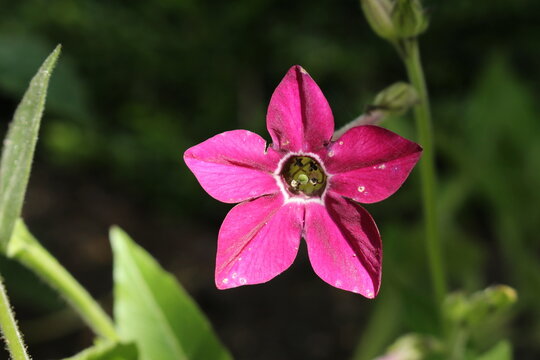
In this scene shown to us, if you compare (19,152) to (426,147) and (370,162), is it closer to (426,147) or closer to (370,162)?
(370,162)

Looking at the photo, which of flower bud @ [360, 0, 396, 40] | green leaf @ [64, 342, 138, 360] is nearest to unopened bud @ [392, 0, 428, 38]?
flower bud @ [360, 0, 396, 40]

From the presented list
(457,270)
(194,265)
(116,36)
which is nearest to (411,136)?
(457,270)

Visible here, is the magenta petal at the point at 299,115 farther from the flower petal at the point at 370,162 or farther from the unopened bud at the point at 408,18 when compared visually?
the unopened bud at the point at 408,18

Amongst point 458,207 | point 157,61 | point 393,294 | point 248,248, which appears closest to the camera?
point 248,248

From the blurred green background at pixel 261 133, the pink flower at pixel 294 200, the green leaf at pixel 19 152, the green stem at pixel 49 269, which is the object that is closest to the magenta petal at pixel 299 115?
the pink flower at pixel 294 200

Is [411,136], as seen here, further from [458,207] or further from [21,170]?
[21,170]

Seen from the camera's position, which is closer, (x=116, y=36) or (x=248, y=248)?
(x=248, y=248)
